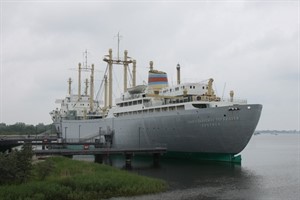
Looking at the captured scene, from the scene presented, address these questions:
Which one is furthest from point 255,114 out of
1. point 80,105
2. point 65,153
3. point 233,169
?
point 80,105

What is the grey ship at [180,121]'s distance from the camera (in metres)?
43.0

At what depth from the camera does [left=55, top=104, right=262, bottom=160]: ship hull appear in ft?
140

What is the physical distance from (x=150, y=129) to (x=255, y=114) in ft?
51.5

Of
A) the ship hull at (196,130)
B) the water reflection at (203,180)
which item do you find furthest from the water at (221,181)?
the ship hull at (196,130)

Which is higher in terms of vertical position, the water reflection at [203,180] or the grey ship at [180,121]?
the grey ship at [180,121]

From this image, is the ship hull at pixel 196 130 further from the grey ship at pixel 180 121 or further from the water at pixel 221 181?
the water at pixel 221 181

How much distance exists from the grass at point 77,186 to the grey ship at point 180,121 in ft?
54.7

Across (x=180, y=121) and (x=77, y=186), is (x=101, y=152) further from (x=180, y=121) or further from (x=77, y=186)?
(x=77, y=186)

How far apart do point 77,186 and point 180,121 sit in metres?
24.2

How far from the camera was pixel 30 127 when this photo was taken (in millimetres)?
163125

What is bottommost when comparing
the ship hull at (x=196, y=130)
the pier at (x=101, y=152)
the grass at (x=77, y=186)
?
the grass at (x=77, y=186)

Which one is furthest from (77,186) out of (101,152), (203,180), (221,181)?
(101,152)

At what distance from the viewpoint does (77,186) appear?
24453 mm

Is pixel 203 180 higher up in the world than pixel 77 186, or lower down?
lower down
